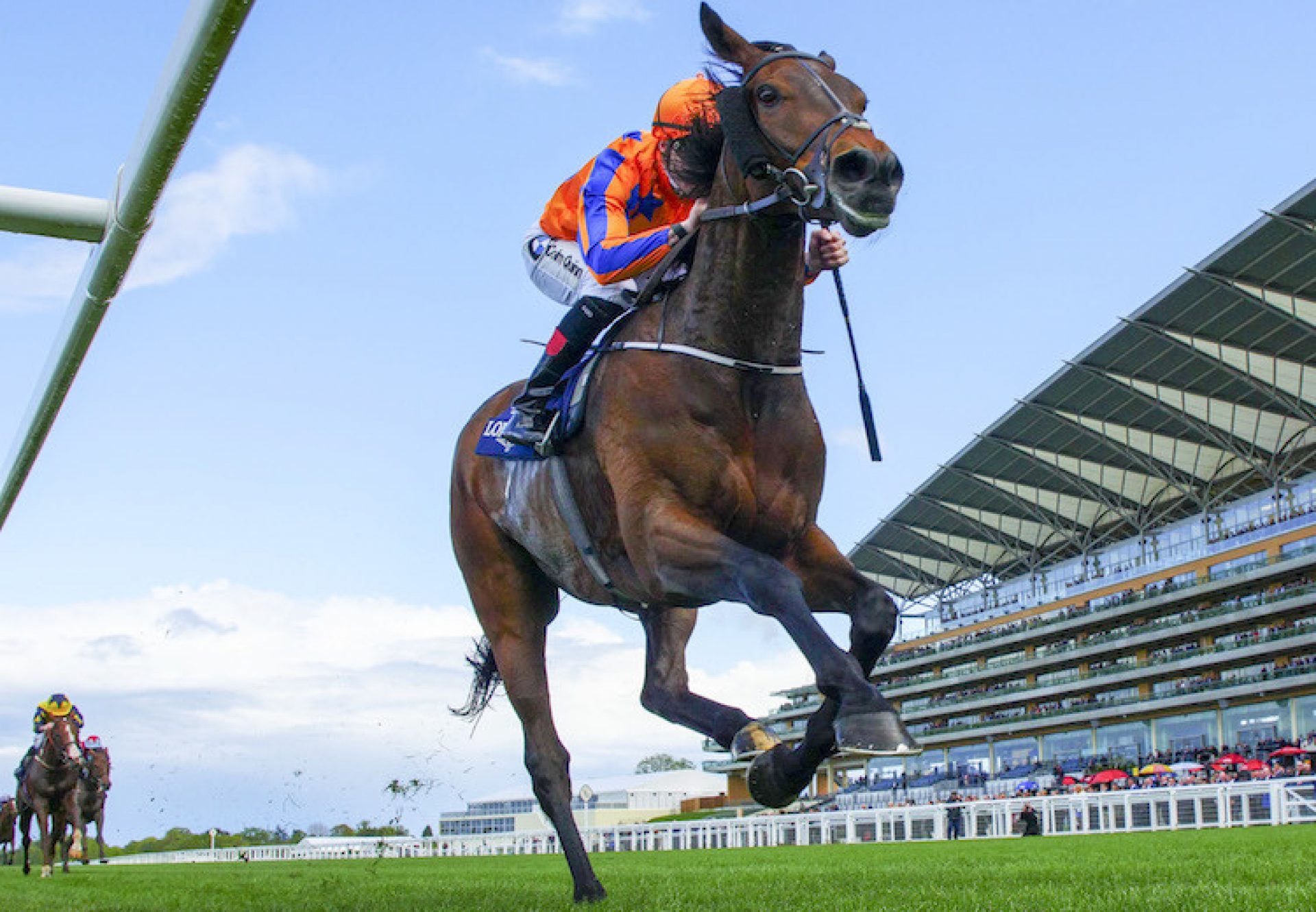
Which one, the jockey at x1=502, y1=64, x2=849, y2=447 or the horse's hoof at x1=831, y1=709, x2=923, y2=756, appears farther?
the jockey at x1=502, y1=64, x2=849, y2=447

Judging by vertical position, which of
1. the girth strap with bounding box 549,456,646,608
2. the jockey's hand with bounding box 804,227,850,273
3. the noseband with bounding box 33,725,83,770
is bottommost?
the noseband with bounding box 33,725,83,770

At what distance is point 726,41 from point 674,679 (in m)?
2.63

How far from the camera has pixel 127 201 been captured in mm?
2549

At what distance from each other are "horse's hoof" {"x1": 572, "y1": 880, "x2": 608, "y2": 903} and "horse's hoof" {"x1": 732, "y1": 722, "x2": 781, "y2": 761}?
990mm

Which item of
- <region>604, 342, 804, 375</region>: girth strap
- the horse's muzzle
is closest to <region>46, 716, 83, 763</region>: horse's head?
<region>604, 342, 804, 375</region>: girth strap

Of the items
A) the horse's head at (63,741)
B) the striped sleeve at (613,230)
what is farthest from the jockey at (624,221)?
the horse's head at (63,741)

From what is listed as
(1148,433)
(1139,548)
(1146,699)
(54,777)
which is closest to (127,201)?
(54,777)

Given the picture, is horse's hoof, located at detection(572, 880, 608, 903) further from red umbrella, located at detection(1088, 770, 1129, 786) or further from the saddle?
red umbrella, located at detection(1088, 770, 1129, 786)

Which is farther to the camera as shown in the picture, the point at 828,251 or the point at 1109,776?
the point at 1109,776

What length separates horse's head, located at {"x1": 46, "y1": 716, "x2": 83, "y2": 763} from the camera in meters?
16.6

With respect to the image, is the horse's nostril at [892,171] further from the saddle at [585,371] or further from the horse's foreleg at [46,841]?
the horse's foreleg at [46,841]

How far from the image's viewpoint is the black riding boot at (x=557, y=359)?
5.37 meters

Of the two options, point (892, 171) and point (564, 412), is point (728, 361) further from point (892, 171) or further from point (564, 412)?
point (892, 171)

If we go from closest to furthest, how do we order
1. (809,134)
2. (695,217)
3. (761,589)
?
(761,589) → (809,134) → (695,217)
